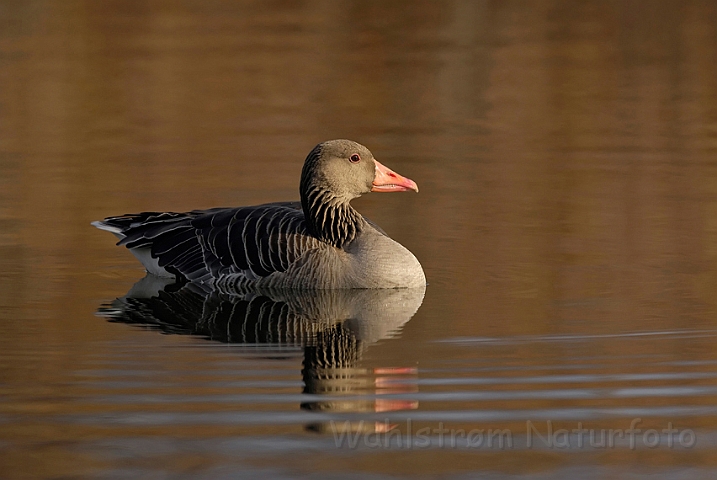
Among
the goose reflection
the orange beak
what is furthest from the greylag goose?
the goose reflection

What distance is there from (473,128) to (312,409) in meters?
11.9

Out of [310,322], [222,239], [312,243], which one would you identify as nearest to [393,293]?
[312,243]

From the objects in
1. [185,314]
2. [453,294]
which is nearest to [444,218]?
[453,294]

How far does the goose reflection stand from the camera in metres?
8.38

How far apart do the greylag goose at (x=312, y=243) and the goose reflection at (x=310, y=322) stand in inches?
Result: 5.0

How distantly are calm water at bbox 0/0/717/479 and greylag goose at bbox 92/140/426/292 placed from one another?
0.71 feet

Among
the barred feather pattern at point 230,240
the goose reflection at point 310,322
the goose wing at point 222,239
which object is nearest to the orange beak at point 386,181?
the barred feather pattern at point 230,240

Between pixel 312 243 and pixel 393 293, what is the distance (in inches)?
35.7

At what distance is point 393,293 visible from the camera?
36.8 ft

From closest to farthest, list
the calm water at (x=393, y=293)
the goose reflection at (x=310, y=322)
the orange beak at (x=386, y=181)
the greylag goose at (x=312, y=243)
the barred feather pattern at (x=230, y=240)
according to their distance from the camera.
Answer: the calm water at (x=393, y=293), the goose reflection at (x=310, y=322), the greylag goose at (x=312, y=243), the barred feather pattern at (x=230, y=240), the orange beak at (x=386, y=181)

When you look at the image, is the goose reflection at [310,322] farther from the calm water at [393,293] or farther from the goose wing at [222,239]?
the goose wing at [222,239]

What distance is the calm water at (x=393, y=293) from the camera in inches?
291

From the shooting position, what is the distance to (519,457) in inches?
278

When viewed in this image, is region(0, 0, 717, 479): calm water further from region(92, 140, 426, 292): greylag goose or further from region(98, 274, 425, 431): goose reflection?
region(92, 140, 426, 292): greylag goose
